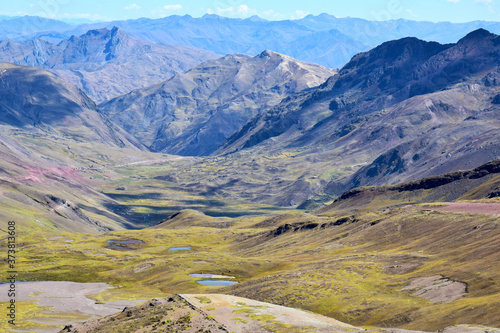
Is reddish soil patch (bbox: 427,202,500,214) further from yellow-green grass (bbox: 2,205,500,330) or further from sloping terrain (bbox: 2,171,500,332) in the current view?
yellow-green grass (bbox: 2,205,500,330)

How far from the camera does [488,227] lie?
441 ft

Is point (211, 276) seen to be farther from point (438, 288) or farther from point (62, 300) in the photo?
point (438, 288)

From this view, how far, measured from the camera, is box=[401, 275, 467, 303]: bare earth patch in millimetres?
96444

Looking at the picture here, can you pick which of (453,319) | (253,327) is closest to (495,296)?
(453,319)

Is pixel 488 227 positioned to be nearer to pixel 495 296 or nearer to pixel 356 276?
pixel 356 276

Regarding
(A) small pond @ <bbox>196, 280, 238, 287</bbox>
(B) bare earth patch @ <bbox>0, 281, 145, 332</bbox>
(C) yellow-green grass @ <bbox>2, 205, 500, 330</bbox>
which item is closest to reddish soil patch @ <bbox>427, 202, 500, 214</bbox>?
(C) yellow-green grass @ <bbox>2, 205, 500, 330</bbox>

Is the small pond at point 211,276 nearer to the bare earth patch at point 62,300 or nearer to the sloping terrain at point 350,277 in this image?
the sloping terrain at point 350,277

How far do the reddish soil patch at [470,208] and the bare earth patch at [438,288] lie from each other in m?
56.2

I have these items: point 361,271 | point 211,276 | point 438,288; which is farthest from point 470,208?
point 438,288

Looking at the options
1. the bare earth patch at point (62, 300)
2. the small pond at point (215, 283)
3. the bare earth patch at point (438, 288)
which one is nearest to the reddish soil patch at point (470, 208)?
the bare earth patch at point (438, 288)

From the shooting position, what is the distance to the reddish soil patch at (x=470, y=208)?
162m

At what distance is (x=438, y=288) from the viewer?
4023 inches

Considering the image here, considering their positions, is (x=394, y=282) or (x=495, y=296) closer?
(x=495, y=296)

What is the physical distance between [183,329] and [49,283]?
309 ft
